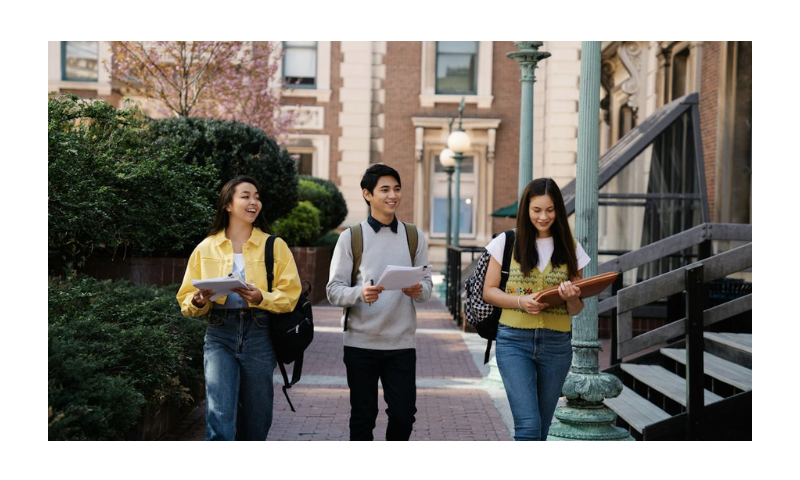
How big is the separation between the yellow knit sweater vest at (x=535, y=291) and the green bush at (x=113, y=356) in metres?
2.35

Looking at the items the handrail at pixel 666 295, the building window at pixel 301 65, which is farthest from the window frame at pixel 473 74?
the handrail at pixel 666 295

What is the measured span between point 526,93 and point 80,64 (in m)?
21.3

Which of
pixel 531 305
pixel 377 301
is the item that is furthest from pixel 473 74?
pixel 531 305

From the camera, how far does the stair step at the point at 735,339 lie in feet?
27.7

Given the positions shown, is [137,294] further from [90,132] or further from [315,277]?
[315,277]

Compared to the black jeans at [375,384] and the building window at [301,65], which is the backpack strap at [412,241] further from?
the building window at [301,65]

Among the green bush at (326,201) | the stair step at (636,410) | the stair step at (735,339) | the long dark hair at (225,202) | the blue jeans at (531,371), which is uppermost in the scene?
the green bush at (326,201)

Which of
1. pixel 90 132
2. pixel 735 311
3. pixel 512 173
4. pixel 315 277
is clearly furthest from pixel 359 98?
pixel 735 311

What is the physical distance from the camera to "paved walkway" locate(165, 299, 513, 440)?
791cm

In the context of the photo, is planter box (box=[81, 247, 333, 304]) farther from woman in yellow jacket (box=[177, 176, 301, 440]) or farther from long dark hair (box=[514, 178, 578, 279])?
long dark hair (box=[514, 178, 578, 279])

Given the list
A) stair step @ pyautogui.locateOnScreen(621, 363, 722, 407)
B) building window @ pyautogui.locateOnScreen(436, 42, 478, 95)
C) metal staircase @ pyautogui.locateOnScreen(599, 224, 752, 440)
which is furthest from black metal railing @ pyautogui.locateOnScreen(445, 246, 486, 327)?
building window @ pyautogui.locateOnScreen(436, 42, 478, 95)

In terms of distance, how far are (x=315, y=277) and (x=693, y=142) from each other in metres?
8.38

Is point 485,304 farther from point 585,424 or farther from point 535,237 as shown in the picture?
point 585,424

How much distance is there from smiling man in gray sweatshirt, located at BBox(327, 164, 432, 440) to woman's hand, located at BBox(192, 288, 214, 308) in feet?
2.10
